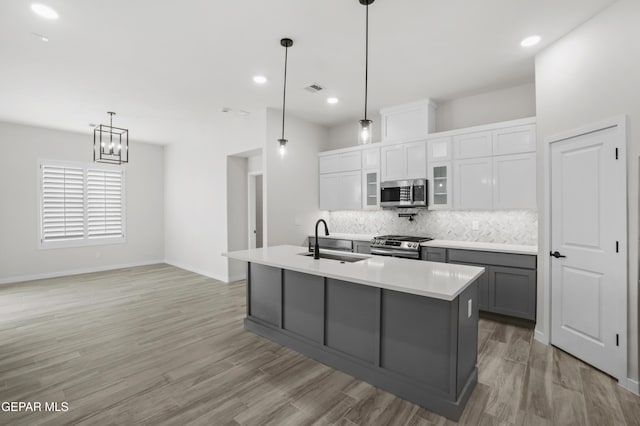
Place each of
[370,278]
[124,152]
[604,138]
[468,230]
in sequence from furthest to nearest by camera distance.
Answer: [124,152] → [468,230] → [604,138] → [370,278]

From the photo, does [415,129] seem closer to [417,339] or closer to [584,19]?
[584,19]

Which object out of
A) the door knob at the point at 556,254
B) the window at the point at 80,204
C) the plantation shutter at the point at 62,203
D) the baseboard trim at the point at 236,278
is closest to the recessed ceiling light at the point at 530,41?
the door knob at the point at 556,254

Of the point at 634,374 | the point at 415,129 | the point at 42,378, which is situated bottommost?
the point at 42,378

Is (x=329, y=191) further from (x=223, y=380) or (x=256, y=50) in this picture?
(x=223, y=380)

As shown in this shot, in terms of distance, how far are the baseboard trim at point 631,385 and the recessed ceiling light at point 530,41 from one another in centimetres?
319

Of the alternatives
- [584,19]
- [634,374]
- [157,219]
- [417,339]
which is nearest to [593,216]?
[634,374]

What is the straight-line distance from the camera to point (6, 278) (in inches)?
239

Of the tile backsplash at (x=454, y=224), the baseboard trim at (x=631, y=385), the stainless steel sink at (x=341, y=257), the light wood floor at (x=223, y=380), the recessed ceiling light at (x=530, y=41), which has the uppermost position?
the recessed ceiling light at (x=530, y=41)

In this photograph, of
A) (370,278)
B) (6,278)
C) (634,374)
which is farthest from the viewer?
(6,278)

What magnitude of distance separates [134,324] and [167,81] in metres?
3.20

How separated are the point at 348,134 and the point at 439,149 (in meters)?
2.08

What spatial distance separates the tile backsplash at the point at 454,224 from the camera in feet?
14.1

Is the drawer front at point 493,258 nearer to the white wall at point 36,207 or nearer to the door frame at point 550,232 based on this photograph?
the door frame at point 550,232

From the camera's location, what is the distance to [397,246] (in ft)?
15.4
